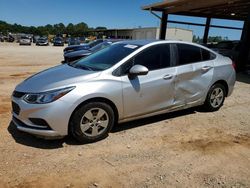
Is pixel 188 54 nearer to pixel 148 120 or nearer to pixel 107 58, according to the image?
pixel 148 120

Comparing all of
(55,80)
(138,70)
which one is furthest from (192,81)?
(55,80)

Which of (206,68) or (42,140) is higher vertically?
(206,68)

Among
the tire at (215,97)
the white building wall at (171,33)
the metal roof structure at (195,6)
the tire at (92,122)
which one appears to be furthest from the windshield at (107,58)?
the white building wall at (171,33)

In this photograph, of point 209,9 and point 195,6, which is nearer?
point 195,6

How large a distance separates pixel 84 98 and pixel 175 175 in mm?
1685

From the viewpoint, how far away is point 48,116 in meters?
4.00

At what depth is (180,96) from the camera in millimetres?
5473

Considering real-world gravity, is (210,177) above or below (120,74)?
below

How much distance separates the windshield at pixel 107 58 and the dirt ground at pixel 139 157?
119 centimetres

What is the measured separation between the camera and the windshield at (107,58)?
484 centimetres

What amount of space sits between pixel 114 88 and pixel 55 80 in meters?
0.93

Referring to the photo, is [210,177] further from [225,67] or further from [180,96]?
[225,67]

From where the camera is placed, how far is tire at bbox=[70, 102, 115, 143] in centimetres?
421

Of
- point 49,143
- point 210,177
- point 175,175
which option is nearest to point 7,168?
point 49,143
